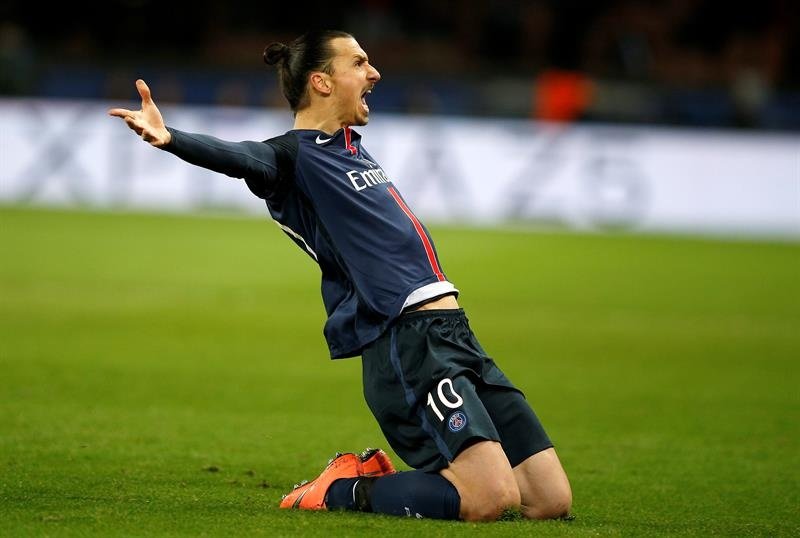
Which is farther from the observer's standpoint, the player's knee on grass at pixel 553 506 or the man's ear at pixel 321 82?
Result: the man's ear at pixel 321 82

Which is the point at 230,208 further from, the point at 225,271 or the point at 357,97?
the point at 357,97

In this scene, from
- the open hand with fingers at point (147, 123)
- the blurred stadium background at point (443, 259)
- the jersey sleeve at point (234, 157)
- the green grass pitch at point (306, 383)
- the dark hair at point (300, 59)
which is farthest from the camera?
the blurred stadium background at point (443, 259)

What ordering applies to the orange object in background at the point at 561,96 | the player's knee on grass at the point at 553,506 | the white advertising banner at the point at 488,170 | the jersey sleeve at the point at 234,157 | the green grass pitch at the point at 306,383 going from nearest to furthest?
the jersey sleeve at the point at 234,157, the player's knee on grass at the point at 553,506, the green grass pitch at the point at 306,383, the white advertising banner at the point at 488,170, the orange object in background at the point at 561,96

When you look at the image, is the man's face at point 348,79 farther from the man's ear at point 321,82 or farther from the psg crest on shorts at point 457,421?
the psg crest on shorts at point 457,421

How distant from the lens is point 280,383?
9586 millimetres

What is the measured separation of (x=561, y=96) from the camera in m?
25.6

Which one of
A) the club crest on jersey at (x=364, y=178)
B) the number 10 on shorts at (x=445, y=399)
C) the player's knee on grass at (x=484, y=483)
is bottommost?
the player's knee on grass at (x=484, y=483)

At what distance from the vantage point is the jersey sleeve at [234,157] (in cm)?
531

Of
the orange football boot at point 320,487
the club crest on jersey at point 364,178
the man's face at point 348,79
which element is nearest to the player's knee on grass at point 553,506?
the orange football boot at point 320,487

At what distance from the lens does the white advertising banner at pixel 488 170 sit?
72.1ft

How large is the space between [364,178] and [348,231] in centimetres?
28

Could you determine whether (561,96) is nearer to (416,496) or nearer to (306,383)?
(306,383)

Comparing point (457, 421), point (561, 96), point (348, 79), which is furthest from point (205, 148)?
point (561, 96)

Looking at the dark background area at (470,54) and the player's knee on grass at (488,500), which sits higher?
the dark background area at (470,54)
